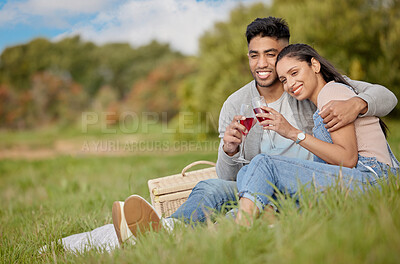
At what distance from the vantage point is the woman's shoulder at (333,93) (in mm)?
2062

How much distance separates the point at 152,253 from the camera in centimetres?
164

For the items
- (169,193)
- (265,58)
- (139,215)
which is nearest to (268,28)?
(265,58)

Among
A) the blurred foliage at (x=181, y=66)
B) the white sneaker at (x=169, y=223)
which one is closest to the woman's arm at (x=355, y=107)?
the white sneaker at (x=169, y=223)

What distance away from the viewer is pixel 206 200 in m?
2.27

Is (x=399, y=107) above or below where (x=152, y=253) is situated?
above

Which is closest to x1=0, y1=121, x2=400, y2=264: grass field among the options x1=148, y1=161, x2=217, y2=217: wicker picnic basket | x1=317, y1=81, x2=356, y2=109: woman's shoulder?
x1=317, y1=81, x2=356, y2=109: woman's shoulder

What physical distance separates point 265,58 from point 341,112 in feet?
2.57

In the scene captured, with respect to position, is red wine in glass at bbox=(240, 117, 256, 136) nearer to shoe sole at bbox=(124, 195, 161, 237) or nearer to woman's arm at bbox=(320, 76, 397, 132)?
woman's arm at bbox=(320, 76, 397, 132)

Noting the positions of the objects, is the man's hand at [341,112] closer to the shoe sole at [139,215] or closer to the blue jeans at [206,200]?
the blue jeans at [206,200]

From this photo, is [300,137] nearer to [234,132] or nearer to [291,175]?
[291,175]

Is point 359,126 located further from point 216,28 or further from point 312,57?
point 216,28

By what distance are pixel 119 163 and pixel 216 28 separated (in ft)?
16.8

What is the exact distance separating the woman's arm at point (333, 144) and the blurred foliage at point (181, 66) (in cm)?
512

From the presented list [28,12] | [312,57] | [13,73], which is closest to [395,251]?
[312,57]
